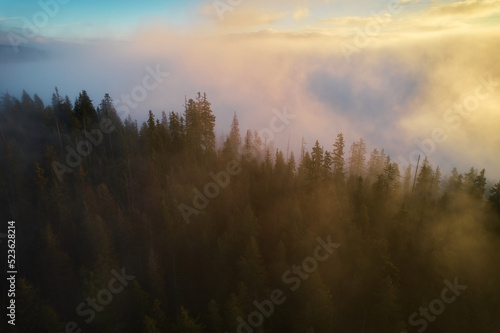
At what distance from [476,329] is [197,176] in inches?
1822

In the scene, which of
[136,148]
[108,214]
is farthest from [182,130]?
[108,214]

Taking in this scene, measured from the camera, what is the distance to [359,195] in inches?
2021

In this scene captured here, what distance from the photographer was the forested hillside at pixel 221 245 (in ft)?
118

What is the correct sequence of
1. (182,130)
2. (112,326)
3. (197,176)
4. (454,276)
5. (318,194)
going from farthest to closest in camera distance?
(182,130) → (197,176) → (318,194) → (454,276) → (112,326)

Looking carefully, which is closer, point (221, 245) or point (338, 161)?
point (221, 245)

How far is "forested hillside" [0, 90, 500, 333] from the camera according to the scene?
35.9 m

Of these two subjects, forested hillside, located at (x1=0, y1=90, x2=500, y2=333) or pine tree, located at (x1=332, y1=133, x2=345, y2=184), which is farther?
pine tree, located at (x1=332, y1=133, x2=345, y2=184)

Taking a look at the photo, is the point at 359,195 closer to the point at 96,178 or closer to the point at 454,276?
the point at 454,276

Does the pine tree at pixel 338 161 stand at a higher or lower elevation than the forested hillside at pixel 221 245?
higher

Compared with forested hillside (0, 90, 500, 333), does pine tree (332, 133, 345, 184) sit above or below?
above

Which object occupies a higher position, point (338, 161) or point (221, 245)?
point (338, 161)

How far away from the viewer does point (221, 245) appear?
4153 centimetres

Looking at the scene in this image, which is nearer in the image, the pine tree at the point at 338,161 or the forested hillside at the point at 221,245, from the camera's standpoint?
the forested hillside at the point at 221,245

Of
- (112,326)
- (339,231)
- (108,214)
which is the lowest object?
(112,326)
